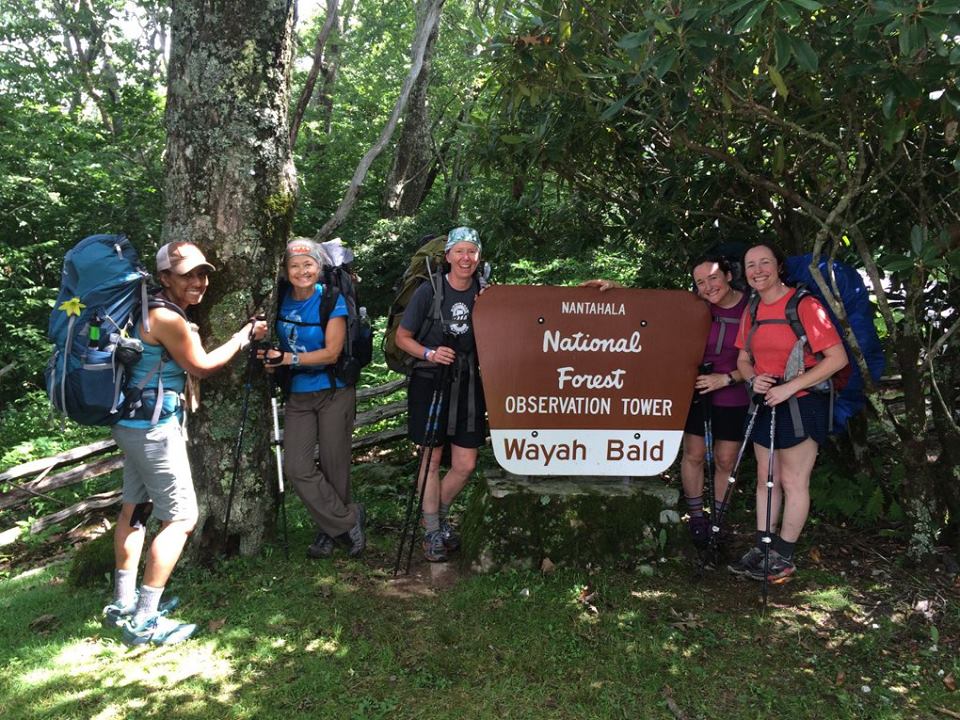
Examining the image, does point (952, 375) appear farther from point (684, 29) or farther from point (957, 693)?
point (684, 29)

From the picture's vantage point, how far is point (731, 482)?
4773 mm

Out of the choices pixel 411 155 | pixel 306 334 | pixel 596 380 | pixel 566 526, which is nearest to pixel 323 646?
pixel 566 526

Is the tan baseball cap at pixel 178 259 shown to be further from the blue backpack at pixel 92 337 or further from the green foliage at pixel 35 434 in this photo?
the green foliage at pixel 35 434

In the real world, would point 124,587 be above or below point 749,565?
above

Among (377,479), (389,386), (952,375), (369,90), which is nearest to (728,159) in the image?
(952,375)

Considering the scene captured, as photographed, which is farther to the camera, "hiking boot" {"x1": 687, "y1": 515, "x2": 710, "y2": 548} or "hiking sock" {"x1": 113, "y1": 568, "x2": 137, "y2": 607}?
"hiking boot" {"x1": 687, "y1": 515, "x2": 710, "y2": 548}

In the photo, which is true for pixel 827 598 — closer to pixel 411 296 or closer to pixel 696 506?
pixel 696 506

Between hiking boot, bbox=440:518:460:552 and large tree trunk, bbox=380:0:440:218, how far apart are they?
36.3 feet

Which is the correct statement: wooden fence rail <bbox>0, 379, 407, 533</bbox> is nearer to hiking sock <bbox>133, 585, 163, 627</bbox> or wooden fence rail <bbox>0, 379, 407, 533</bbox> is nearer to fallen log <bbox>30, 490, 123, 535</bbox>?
fallen log <bbox>30, 490, 123, 535</bbox>

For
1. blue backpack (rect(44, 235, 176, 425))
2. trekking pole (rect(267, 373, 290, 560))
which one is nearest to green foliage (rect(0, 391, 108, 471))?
trekking pole (rect(267, 373, 290, 560))

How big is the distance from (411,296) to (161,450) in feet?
6.48

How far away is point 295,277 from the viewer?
15.7 feet

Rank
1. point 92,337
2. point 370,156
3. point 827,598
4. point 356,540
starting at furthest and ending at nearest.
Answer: point 370,156 → point 356,540 → point 827,598 → point 92,337

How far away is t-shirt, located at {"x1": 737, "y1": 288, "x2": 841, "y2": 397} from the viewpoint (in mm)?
4363
